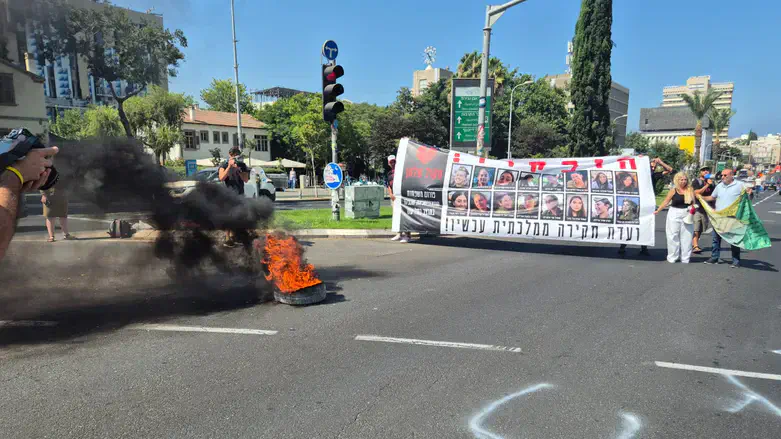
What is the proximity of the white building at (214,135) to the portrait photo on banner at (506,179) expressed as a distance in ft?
129

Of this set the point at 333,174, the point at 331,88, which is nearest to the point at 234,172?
the point at 331,88

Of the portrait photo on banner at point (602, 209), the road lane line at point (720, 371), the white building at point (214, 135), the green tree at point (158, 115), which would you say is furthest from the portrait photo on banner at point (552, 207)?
the white building at point (214, 135)

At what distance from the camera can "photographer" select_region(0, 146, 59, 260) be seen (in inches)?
90.7

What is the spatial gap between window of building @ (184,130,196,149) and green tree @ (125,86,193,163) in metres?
9.04

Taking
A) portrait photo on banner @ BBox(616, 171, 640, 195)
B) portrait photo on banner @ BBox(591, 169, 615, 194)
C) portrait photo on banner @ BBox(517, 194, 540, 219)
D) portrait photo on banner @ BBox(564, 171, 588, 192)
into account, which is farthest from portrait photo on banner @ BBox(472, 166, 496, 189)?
portrait photo on banner @ BBox(616, 171, 640, 195)

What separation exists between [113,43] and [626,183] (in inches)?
497

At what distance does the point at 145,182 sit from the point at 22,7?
2.24 meters

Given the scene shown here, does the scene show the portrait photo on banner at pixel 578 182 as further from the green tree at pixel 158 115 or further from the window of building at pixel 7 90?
the green tree at pixel 158 115

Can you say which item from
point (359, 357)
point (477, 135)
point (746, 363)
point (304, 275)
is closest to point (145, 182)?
point (304, 275)

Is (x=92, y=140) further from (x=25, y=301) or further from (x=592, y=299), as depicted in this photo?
(x=592, y=299)

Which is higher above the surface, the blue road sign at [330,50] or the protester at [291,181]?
the blue road sign at [330,50]

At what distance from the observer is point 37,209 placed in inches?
354

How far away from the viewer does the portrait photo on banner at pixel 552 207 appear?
29.3 feet

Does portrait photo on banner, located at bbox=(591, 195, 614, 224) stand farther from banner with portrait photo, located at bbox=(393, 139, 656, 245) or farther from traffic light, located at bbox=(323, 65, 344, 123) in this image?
traffic light, located at bbox=(323, 65, 344, 123)
